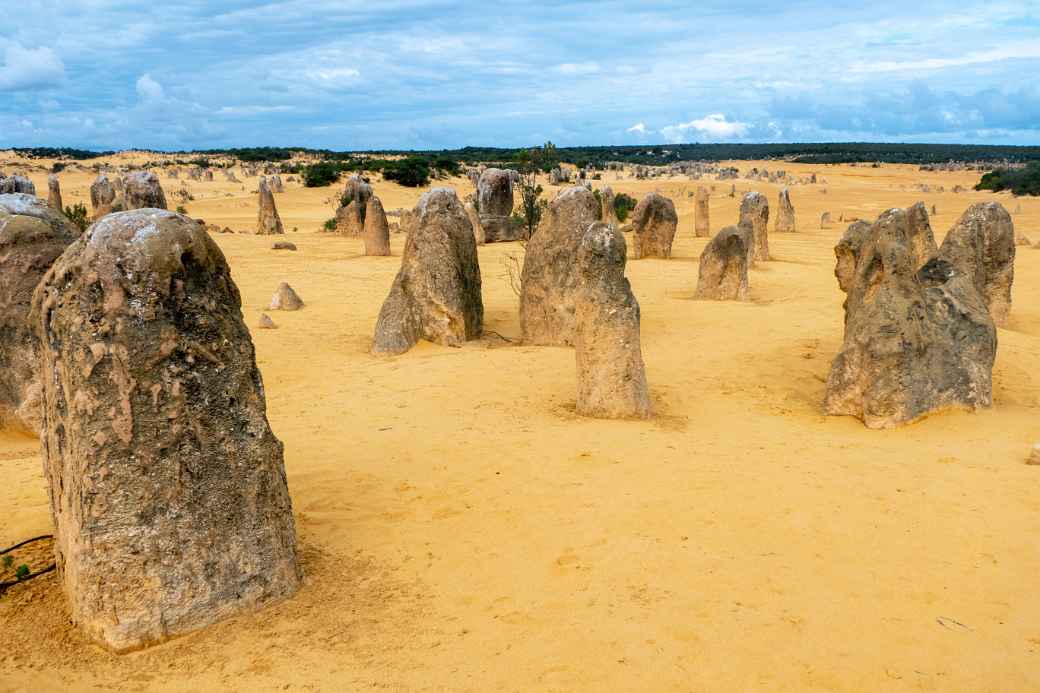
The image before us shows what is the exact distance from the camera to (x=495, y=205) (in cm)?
2356

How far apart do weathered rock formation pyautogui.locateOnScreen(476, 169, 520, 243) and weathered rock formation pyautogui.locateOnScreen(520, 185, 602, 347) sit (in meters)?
12.3

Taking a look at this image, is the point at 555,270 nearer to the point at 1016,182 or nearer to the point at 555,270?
the point at 555,270

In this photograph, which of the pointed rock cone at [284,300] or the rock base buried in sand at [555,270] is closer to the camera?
the rock base buried in sand at [555,270]

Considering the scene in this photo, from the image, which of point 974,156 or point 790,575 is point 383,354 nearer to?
point 790,575

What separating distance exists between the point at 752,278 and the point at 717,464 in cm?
1100

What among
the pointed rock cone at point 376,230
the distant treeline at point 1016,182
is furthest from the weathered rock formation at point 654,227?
the distant treeline at point 1016,182

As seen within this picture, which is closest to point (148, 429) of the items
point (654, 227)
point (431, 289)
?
point (431, 289)

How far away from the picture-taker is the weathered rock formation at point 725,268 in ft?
44.5

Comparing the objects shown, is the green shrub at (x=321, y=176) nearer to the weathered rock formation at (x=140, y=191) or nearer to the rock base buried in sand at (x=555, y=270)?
the weathered rock formation at (x=140, y=191)

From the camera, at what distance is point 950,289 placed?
27.3ft

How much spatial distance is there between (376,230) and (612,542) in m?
15.4

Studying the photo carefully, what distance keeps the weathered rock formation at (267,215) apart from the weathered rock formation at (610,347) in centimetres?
1928

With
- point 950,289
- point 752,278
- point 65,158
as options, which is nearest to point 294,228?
point 752,278

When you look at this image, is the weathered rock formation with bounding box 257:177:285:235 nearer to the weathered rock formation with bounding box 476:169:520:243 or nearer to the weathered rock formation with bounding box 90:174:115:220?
the weathered rock formation with bounding box 90:174:115:220
